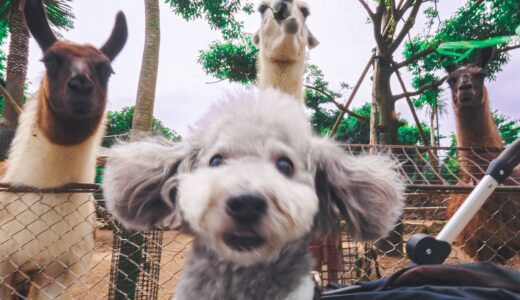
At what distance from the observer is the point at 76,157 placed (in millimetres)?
3178

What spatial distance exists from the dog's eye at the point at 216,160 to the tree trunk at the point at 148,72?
2.86 meters

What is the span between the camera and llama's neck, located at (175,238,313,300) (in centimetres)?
135

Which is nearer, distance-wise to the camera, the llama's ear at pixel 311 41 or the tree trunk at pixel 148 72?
the tree trunk at pixel 148 72

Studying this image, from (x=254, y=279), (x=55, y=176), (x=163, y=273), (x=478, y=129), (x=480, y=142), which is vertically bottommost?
(x=163, y=273)

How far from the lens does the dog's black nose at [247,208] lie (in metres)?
1.13

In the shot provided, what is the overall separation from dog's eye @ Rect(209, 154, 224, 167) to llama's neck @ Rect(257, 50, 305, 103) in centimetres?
276

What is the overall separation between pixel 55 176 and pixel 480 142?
4384 millimetres

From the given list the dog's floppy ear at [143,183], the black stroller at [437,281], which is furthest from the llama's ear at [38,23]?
the black stroller at [437,281]

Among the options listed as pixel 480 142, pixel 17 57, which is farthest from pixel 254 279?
pixel 17 57

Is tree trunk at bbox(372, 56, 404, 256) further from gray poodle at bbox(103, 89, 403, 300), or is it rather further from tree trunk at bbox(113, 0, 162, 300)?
gray poodle at bbox(103, 89, 403, 300)

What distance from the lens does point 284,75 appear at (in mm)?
4137

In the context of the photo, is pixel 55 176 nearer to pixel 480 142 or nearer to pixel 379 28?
pixel 480 142

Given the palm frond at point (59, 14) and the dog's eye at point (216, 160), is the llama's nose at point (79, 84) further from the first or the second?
the palm frond at point (59, 14)

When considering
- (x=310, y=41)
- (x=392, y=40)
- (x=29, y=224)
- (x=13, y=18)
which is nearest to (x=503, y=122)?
(x=392, y=40)
